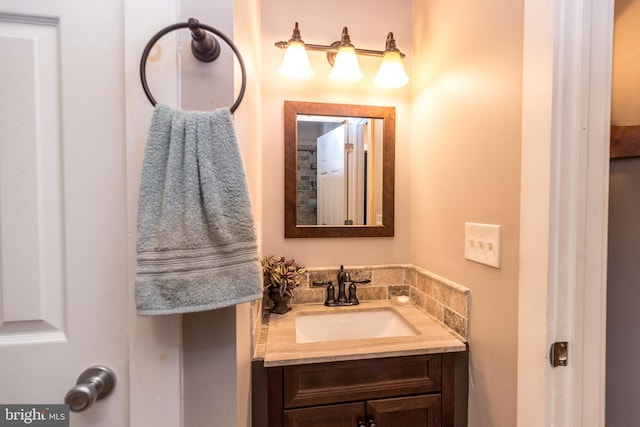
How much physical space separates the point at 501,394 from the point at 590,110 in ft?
2.68

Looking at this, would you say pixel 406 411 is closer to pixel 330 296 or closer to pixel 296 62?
pixel 330 296

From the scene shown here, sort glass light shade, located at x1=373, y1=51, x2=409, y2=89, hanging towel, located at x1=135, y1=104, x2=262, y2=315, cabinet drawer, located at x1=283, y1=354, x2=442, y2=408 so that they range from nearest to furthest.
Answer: hanging towel, located at x1=135, y1=104, x2=262, y2=315, cabinet drawer, located at x1=283, y1=354, x2=442, y2=408, glass light shade, located at x1=373, y1=51, x2=409, y2=89

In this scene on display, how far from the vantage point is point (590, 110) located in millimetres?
626

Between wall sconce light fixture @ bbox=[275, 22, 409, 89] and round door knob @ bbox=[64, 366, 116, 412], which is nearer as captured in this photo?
round door knob @ bbox=[64, 366, 116, 412]

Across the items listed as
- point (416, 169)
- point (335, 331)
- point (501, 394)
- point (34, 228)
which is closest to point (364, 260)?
point (335, 331)

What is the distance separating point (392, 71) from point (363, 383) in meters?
1.29

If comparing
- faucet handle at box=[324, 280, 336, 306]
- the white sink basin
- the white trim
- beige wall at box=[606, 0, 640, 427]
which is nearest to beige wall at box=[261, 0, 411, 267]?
faucet handle at box=[324, 280, 336, 306]

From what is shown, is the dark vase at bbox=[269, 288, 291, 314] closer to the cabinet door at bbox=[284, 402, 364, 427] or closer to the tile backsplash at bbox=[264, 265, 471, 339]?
the tile backsplash at bbox=[264, 265, 471, 339]

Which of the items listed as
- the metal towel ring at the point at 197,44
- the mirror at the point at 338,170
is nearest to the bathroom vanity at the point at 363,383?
the mirror at the point at 338,170

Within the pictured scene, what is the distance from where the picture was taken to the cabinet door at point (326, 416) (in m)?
0.87

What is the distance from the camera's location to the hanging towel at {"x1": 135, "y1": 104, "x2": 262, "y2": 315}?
44 cm

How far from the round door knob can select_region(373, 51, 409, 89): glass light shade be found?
1.39 meters

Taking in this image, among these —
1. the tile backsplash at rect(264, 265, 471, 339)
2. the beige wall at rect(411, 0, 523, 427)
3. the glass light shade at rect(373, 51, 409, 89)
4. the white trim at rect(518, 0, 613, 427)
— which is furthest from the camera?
the glass light shade at rect(373, 51, 409, 89)

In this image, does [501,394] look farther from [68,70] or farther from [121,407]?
[68,70]
